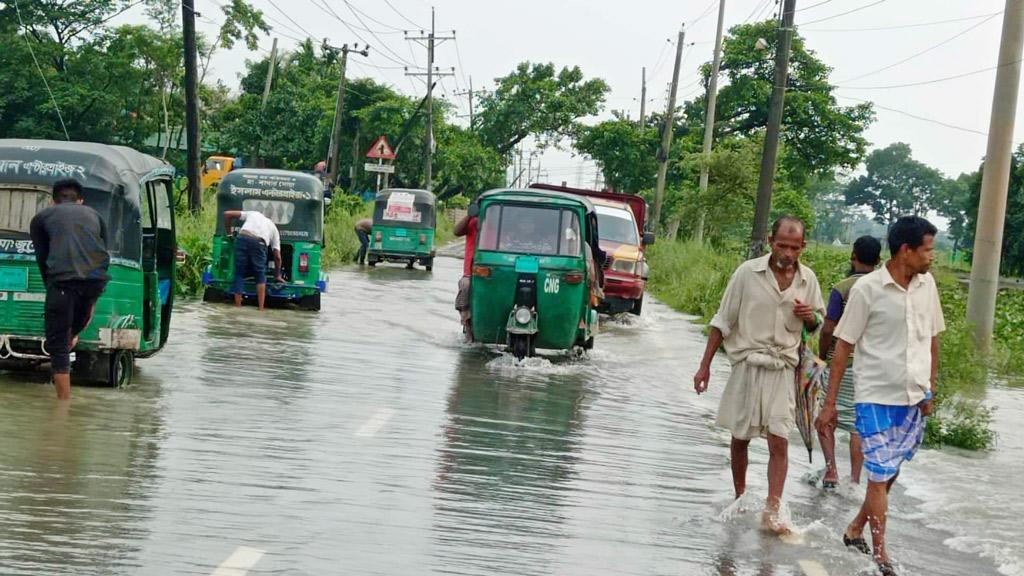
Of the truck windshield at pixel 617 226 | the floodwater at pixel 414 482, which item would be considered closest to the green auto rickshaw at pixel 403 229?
the truck windshield at pixel 617 226

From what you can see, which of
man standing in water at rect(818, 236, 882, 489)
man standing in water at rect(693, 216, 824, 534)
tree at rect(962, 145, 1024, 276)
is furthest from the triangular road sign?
man standing in water at rect(693, 216, 824, 534)

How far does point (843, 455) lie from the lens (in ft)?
38.9

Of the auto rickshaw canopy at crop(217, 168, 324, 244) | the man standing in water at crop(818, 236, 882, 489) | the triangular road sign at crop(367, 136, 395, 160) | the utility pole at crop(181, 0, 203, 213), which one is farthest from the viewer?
the triangular road sign at crop(367, 136, 395, 160)

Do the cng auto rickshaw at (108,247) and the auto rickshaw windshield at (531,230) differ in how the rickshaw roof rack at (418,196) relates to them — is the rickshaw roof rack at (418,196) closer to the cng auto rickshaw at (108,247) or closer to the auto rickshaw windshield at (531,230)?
the auto rickshaw windshield at (531,230)

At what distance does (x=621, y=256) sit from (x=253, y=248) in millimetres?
7276

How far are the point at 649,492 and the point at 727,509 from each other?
0.75 m

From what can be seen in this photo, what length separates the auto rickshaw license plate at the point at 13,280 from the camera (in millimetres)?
11656

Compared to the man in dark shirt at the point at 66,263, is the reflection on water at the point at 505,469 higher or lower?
lower

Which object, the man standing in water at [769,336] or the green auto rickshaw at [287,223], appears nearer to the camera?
the man standing in water at [769,336]

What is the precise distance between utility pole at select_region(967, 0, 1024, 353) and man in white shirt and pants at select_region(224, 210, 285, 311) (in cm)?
1014

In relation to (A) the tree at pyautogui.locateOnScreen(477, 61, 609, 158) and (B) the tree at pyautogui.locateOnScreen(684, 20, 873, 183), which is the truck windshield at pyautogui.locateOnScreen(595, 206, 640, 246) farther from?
(A) the tree at pyautogui.locateOnScreen(477, 61, 609, 158)

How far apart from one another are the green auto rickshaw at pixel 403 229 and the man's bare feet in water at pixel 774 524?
30.5 meters

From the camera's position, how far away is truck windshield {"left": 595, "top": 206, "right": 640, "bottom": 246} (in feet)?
85.8

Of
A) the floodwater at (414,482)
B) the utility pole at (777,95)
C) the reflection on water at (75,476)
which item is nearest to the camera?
the reflection on water at (75,476)
